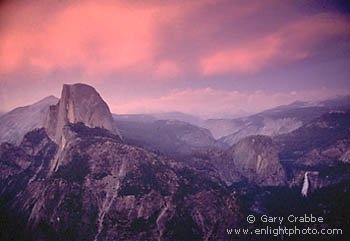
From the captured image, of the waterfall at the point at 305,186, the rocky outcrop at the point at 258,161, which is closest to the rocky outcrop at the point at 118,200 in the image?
the waterfall at the point at 305,186

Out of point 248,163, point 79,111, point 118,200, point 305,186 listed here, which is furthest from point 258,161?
point 79,111

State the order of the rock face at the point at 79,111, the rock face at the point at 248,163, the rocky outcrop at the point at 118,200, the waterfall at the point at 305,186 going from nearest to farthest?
1. the rocky outcrop at the point at 118,200
2. the waterfall at the point at 305,186
3. the rock face at the point at 79,111
4. the rock face at the point at 248,163

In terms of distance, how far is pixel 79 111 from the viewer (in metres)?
133

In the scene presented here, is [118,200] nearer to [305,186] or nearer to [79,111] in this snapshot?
[79,111]

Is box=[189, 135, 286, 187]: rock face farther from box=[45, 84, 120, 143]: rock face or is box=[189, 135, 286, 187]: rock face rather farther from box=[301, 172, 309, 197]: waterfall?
box=[45, 84, 120, 143]: rock face

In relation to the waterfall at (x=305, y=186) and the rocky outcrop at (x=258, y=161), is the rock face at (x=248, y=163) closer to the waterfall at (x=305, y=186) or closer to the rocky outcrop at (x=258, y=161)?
the rocky outcrop at (x=258, y=161)

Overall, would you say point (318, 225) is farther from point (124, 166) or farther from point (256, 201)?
point (124, 166)

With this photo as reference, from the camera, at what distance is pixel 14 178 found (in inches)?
4513

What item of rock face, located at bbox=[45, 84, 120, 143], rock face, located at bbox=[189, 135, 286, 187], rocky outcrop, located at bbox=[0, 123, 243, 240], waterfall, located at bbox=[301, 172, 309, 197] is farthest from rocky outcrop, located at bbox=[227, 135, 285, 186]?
rock face, located at bbox=[45, 84, 120, 143]

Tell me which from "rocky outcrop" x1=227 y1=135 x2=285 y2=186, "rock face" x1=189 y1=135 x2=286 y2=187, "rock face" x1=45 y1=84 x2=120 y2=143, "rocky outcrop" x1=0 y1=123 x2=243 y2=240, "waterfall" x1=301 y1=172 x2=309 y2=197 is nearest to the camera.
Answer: "rocky outcrop" x1=0 y1=123 x2=243 y2=240

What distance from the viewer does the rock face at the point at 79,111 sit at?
13300 centimetres

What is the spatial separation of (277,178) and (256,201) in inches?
1588

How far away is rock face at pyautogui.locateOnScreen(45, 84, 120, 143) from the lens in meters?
133

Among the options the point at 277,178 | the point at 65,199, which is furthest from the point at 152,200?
the point at 277,178
